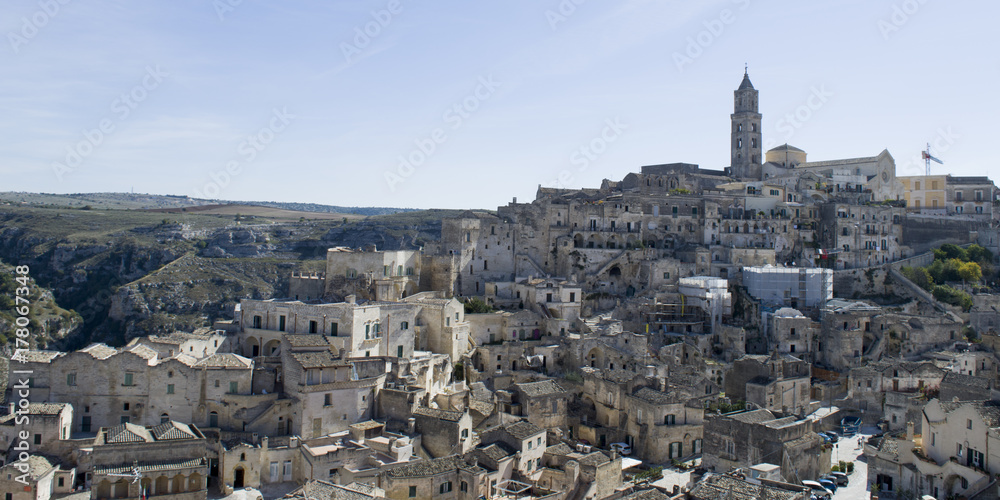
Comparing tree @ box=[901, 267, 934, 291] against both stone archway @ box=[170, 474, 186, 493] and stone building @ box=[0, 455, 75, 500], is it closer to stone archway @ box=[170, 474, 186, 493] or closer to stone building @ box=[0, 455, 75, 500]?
stone archway @ box=[170, 474, 186, 493]

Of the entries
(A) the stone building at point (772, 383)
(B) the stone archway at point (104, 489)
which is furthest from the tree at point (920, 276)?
(B) the stone archway at point (104, 489)

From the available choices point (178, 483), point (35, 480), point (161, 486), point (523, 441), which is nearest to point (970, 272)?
point (523, 441)

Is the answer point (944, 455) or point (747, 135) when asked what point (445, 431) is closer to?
point (944, 455)

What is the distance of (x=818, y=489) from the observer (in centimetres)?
3291

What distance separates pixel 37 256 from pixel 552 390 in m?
75.7

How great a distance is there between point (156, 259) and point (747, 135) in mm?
69569

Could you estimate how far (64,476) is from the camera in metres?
30.5

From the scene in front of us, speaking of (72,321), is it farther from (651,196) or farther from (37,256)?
(651,196)

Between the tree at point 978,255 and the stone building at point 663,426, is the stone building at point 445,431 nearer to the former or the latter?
the stone building at point 663,426

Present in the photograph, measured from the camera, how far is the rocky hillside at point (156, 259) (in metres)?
76.7

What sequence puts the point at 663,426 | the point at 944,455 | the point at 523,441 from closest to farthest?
1. the point at 944,455
2. the point at 523,441
3. the point at 663,426

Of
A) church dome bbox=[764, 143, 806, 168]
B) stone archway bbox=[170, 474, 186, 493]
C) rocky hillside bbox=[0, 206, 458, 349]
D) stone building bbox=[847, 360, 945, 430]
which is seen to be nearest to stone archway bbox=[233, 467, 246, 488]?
stone archway bbox=[170, 474, 186, 493]

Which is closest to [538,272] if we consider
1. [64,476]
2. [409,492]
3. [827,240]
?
[827,240]

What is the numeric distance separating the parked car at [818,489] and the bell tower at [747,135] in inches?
1922
